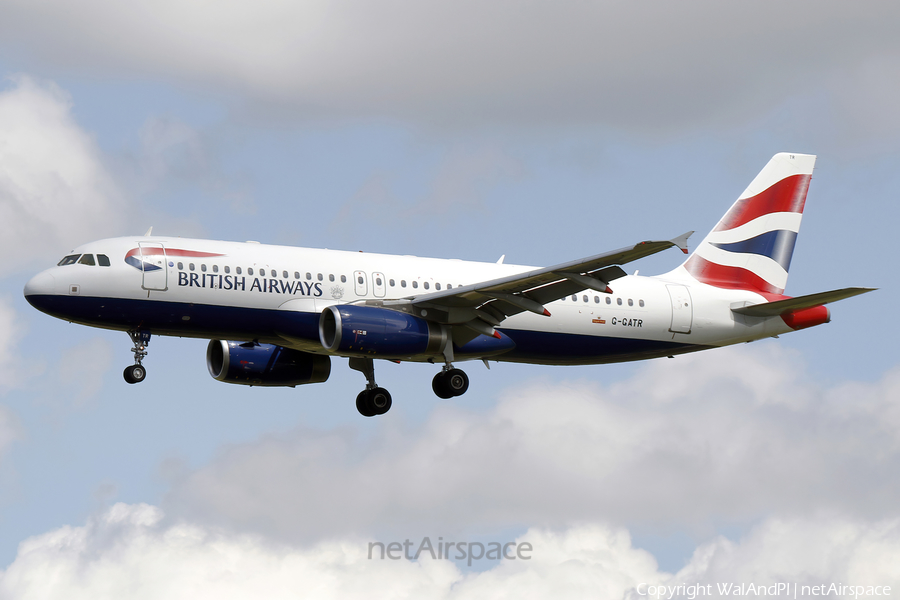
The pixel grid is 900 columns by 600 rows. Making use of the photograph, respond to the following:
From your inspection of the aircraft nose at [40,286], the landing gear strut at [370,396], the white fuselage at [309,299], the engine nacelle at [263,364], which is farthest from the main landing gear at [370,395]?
the aircraft nose at [40,286]

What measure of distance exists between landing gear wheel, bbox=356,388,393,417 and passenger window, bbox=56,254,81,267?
11.9m

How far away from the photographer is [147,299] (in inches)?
1432

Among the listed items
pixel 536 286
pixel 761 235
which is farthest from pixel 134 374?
pixel 761 235

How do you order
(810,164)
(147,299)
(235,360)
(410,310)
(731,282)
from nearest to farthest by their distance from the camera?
1. (147,299)
2. (410,310)
3. (235,360)
4. (731,282)
5. (810,164)

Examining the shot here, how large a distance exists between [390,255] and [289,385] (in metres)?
7.19

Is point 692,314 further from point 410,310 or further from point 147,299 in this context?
point 147,299

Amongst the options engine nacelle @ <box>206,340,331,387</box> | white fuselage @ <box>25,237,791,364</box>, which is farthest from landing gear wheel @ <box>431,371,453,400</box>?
engine nacelle @ <box>206,340,331,387</box>

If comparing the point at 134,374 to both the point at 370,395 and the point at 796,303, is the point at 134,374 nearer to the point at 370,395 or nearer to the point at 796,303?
the point at 370,395

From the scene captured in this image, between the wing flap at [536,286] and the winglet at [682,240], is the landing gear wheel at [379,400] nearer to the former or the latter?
the wing flap at [536,286]

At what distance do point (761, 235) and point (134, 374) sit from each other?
83.2ft

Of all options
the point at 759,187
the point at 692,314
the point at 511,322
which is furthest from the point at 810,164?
the point at 511,322

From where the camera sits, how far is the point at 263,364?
143 feet

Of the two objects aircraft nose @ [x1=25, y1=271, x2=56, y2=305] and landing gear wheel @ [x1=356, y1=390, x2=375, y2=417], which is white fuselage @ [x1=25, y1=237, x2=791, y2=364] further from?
landing gear wheel @ [x1=356, y1=390, x2=375, y2=417]

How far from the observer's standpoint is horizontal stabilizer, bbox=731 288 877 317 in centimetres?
3778
